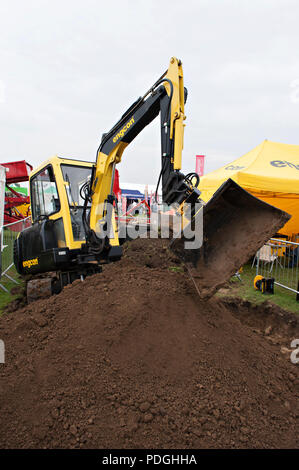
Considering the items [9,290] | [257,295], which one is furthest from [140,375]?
[9,290]

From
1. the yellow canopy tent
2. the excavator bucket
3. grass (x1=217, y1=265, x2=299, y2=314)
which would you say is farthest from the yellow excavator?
the yellow canopy tent

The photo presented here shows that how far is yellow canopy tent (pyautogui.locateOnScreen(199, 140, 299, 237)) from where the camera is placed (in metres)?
8.12

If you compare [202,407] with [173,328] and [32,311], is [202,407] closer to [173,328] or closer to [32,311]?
[173,328]

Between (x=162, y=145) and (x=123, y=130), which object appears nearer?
(x=162, y=145)

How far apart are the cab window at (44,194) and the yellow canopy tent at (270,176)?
510 cm

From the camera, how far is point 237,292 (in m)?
6.50

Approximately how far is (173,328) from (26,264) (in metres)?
3.58

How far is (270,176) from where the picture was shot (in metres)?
8.20

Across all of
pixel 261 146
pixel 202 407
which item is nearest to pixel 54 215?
pixel 202 407

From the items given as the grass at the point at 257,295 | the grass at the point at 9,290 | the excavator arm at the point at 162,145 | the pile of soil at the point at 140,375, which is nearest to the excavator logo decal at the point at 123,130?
the excavator arm at the point at 162,145

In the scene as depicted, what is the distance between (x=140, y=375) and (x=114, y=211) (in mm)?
3228

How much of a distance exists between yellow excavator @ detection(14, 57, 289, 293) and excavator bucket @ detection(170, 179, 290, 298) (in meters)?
0.01

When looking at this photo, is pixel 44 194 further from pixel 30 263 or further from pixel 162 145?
pixel 162 145

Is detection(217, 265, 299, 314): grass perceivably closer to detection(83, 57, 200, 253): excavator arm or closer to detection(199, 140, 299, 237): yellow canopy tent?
detection(199, 140, 299, 237): yellow canopy tent
